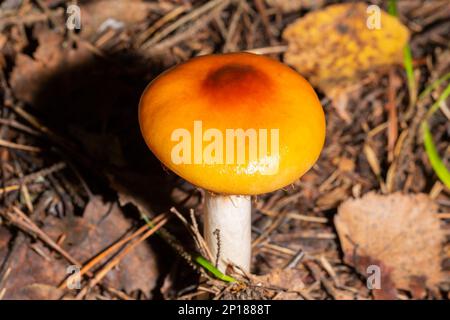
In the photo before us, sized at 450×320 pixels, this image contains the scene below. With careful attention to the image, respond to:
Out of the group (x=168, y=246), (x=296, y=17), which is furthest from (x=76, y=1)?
(x=168, y=246)

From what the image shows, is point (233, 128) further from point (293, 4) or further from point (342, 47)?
point (293, 4)

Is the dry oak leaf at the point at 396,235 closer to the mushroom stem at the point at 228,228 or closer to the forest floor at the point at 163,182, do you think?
the forest floor at the point at 163,182

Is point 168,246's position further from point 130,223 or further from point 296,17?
point 296,17

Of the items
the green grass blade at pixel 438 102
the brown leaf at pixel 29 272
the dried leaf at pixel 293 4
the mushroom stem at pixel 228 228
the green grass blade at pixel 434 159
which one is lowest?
the brown leaf at pixel 29 272

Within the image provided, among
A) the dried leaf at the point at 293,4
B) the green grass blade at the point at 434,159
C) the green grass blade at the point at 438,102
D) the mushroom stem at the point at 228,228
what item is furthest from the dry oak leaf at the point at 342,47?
the mushroom stem at the point at 228,228

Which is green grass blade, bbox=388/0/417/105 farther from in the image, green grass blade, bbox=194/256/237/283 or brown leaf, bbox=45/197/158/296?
brown leaf, bbox=45/197/158/296

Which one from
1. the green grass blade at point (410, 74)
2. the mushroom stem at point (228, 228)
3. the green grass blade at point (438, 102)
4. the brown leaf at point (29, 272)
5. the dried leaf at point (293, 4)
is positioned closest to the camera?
the mushroom stem at point (228, 228)
